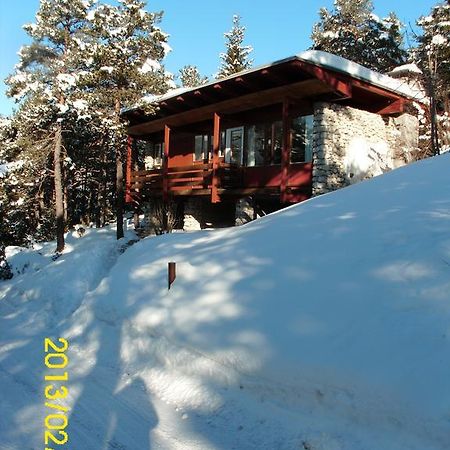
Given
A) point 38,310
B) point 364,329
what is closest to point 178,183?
point 38,310

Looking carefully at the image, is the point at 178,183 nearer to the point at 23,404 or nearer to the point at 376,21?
the point at 23,404

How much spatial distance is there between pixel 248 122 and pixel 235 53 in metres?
20.8

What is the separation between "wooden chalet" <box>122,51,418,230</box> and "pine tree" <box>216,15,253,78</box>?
56.3 feet

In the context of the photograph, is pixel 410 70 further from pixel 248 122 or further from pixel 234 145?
pixel 234 145

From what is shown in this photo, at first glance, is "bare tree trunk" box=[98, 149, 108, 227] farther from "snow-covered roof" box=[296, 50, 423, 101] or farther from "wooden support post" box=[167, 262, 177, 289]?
"wooden support post" box=[167, 262, 177, 289]

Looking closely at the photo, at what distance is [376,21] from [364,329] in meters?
28.4

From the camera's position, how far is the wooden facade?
503 inches

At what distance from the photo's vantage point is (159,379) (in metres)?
5.40

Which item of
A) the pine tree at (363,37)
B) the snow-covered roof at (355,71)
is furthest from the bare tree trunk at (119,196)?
the pine tree at (363,37)

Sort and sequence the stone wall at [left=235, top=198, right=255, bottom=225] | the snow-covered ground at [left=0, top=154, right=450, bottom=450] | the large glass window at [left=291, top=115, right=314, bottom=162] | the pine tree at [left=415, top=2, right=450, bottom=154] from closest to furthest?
the snow-covered ground at [left=0, top=154, right=450, bottom=450] < the large glass window at [left=291, top=115, right=314, bottom=162] < the pine tree at [left=415, top=2, right=450, bottom=154] < the stone wall at [left=235, top=198, right=255, bottom=225]

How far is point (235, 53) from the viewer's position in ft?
113

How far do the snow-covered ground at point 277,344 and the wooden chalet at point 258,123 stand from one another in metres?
5.30

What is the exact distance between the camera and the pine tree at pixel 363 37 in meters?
26.4

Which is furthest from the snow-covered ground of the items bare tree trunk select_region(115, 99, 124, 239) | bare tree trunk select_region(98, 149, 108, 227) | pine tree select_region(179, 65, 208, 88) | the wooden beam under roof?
pine tree select_region(179, 65, 208, 88)
